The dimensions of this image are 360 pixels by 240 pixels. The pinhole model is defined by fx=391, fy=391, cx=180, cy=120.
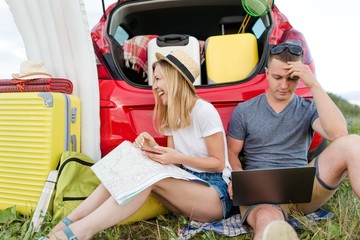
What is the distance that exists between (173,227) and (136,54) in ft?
4.45

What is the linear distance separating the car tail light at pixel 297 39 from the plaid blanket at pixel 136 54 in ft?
3.27

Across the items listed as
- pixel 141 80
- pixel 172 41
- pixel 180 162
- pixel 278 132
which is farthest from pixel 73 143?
pixel 278 132

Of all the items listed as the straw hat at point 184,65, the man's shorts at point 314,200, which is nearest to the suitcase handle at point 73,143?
Answer: the straw hat at point 184,65

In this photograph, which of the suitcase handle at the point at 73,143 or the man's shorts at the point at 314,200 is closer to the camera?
the man's shorts at the point at 314,200

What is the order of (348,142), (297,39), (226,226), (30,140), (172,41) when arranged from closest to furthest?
(348,142) < (226,226) < (30,140) < (297,39) < (172,41)

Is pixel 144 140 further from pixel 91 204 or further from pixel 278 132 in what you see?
pixel 278 132

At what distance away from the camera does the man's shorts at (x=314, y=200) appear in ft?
6.46

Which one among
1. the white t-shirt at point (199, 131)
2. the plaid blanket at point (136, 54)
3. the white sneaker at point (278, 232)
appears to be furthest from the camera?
the plaid blanket at point (136, 54)

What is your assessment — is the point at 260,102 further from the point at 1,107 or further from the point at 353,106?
the point at 353,106

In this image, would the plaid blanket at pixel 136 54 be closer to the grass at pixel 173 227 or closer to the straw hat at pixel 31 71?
the straw hat at pixel 31 71

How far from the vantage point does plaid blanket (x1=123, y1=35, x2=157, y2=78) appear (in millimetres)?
2885

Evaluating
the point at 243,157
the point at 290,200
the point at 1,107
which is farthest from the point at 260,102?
the point at 1,107

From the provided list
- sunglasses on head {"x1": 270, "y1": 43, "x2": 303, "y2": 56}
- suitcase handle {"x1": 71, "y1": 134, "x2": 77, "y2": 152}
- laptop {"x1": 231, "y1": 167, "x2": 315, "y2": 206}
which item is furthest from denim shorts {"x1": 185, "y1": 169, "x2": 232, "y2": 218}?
suitcase handle {"x1": 71, "y1": 134, "x2": 77, "y2": 152}

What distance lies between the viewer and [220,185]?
2.06 meters
